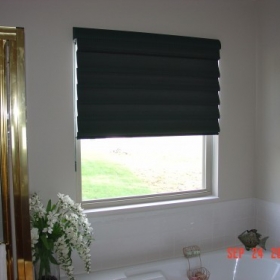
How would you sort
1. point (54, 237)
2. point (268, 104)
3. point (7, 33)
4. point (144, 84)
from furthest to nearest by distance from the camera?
point (268, 104), point (144, 84), point (54, 237), point (7, 33)

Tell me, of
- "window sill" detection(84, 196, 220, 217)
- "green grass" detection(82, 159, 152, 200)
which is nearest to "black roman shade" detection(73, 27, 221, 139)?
"green grass" detection(82, 159, 152, 200)

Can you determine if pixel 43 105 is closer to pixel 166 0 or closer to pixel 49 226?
pixel 49 226

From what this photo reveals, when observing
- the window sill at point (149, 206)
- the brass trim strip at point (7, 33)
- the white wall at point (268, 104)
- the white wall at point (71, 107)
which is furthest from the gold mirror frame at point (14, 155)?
the white wall at point (268, 104)

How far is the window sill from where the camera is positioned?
216 cm

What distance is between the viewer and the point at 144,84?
2.23 metres

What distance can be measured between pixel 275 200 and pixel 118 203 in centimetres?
126

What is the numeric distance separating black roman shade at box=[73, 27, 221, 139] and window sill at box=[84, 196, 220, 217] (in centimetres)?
52

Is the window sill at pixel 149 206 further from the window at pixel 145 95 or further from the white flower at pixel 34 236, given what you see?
the white flower at pixel 34 236

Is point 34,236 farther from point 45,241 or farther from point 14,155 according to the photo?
point 14,155

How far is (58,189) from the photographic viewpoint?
6.77 feet

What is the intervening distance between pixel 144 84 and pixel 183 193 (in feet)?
3.00

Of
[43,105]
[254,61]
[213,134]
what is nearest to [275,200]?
[213,134]

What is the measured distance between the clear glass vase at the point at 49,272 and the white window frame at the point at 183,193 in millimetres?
462

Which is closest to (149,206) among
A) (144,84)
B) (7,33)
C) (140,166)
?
(140,166)
